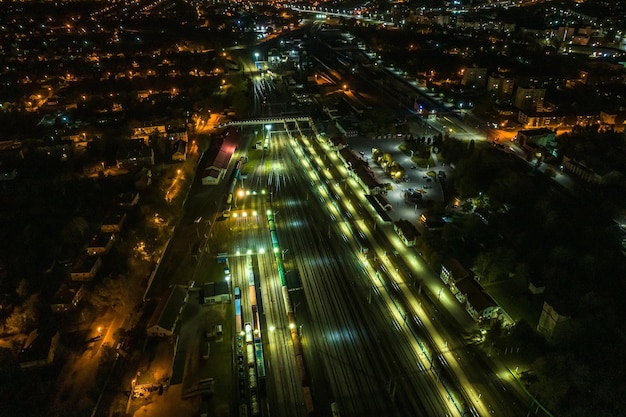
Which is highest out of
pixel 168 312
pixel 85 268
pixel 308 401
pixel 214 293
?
pixel 85 268

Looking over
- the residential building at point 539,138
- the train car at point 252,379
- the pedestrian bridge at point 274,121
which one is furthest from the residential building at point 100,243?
the residential building at point 539,138

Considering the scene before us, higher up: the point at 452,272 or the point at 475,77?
the point at 475,77

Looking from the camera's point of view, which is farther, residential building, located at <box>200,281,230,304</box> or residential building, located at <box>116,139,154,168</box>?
residential building, located at <box>116,139,154,168</box>

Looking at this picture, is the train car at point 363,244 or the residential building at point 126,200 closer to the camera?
the train car at point 363,244

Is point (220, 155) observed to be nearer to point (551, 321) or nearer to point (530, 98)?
point (551, 321)

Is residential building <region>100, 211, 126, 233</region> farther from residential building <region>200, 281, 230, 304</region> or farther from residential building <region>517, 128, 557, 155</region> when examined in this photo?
residential building <region>517, 128, 557, 155</region>

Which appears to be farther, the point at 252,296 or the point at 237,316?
the point at 252,296

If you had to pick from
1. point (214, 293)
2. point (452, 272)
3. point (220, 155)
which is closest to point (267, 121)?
point (220, 155)

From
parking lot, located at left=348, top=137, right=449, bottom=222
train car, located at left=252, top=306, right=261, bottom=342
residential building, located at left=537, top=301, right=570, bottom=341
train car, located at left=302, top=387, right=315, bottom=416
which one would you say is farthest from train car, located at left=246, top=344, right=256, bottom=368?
parking lot, located at left=348, top=137, right=449, bottom=222

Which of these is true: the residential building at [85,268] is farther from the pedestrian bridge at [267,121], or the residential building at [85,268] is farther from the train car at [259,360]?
the pedestrian bridge at [267,121]

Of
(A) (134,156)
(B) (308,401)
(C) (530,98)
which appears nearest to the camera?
(B) (308,401)

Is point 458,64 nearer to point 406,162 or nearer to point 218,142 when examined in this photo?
point 406,162
